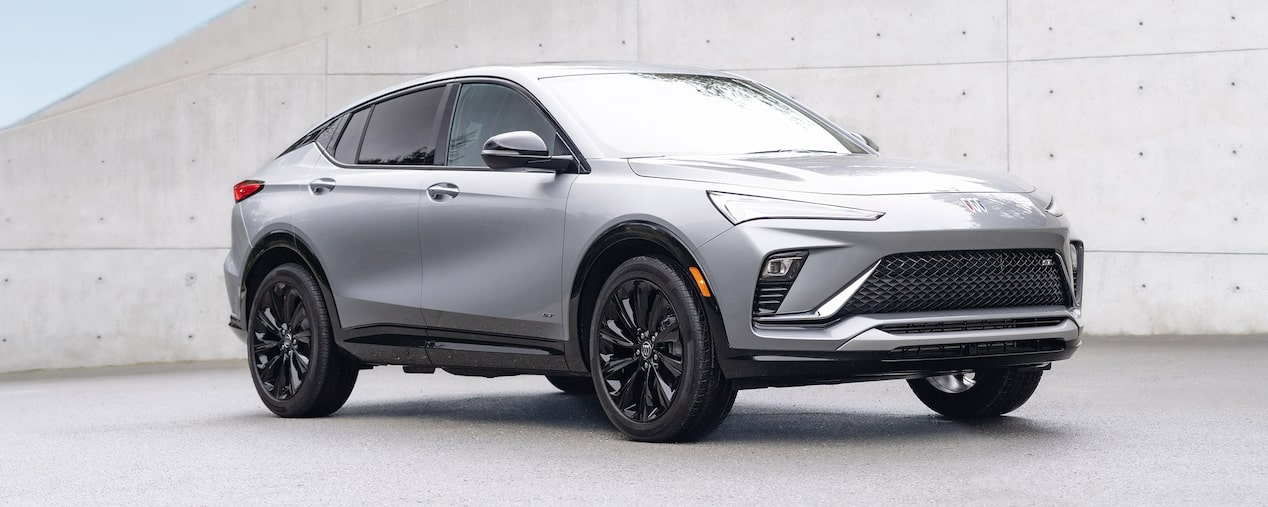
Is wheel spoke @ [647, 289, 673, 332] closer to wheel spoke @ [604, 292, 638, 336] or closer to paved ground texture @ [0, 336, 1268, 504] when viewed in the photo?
wheel spoke @ [604, 292, 638, 336]

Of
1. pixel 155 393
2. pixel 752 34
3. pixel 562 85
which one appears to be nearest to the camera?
pixel 562 85

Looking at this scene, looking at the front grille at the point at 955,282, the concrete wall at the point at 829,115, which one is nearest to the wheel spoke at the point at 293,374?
the front grille at the point at 955,282

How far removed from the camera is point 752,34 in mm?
13953

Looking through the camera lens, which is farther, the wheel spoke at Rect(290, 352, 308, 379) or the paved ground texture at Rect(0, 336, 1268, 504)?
the wheel spoke at Rect(290, 352, 308, 379)

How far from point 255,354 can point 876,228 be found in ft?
13.4

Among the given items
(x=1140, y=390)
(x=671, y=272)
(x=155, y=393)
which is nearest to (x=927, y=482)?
(x=671, y=272)

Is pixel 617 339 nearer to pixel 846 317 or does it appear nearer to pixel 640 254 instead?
pixel 640 254

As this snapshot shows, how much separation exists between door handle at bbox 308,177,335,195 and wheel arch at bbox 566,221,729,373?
2.03m

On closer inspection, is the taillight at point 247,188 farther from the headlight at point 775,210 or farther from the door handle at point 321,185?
the headlight at point 775,210

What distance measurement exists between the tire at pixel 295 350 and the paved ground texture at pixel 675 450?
0.19 m

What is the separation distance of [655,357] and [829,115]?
818cm

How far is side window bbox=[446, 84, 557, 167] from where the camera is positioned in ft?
22.7

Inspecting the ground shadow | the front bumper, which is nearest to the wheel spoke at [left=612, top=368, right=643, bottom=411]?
the ground shadow

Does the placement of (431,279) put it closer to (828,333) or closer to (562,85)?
(562,85)
